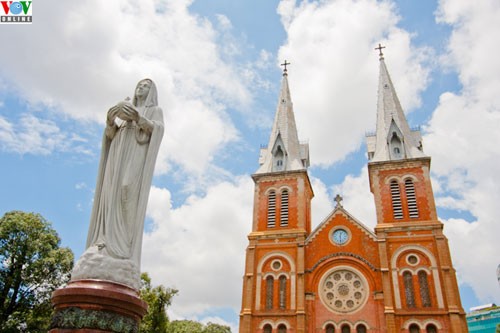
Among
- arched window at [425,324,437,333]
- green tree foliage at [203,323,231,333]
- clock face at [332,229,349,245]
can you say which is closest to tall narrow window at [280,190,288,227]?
clock face at [332,229,349,245]

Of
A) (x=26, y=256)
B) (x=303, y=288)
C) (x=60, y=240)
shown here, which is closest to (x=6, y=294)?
(x=26, y=256)

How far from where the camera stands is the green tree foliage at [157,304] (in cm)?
2550

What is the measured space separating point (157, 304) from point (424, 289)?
1589 centimetres

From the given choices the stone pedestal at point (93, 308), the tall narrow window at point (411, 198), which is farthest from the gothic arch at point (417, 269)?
the stone pedestal at point (93, 308)

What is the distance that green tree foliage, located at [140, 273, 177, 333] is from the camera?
2550 centimetres

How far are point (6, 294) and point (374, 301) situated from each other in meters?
19.0

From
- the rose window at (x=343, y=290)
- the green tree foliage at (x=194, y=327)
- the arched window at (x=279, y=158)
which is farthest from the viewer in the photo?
the green tree foliage at (x=194, y=327)

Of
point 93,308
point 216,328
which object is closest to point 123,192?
point 93,308

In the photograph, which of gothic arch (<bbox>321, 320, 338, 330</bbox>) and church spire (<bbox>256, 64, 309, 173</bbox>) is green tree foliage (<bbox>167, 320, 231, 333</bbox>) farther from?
church spire (<bbox>256, 64, 309, 173</bbox>)

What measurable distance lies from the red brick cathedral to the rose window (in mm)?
59

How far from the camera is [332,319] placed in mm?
24547

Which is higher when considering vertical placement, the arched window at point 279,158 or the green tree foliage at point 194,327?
the arched window at point 279,158

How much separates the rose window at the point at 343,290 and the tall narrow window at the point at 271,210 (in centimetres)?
512

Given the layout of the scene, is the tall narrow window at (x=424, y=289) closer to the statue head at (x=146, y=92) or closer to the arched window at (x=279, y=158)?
the arched window at (x=279, y=158)
